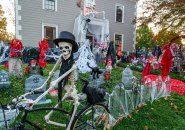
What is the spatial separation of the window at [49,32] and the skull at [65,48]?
43.5ft

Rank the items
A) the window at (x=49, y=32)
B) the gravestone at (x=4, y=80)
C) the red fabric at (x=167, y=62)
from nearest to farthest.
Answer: the gravestone at (x=4, y=80) → the red fabric at (x=167, y=62) → the window at (x=49, y=32)

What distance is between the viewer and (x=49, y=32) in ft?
56.0

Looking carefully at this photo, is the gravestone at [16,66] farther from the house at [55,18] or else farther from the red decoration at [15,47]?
the house at [55,18]

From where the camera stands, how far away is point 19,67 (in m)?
7.91

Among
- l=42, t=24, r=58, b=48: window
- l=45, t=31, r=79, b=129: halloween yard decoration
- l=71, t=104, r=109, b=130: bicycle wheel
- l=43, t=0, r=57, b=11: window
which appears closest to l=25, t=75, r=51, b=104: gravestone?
l=45, t=31, r=79, b=129: halloween yard decoration

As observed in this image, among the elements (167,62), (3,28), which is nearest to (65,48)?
(167,62)

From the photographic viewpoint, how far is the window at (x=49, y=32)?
16.8 meters

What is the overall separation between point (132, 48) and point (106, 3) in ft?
17.8

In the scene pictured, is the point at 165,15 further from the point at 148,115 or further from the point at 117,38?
the point at 148,115

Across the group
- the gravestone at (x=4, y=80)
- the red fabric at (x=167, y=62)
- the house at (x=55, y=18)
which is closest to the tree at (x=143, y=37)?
the house at (x=55, y=18)

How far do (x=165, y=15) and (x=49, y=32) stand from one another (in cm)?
934

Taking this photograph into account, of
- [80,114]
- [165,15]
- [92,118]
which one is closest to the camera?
[80,114]

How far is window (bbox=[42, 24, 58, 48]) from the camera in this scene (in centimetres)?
1681

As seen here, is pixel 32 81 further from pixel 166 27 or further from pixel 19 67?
pixel 166 27
